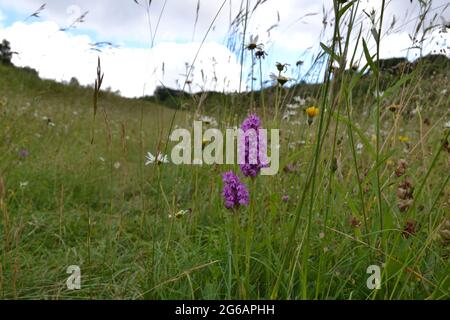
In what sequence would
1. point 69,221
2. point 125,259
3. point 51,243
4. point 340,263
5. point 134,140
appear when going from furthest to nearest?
point 134,140 → point 69,221 → point 51,243 → point 125,259 → point 340,263

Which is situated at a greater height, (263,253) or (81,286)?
(263,253)

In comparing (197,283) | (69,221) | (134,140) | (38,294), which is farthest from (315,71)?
(134,140)

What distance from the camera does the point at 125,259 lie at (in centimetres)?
124

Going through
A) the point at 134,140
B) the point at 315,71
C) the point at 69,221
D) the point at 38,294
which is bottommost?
the point at 38,294

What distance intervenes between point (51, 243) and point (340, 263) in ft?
3.44

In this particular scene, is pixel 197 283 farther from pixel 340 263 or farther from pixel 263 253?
pixel 340 263

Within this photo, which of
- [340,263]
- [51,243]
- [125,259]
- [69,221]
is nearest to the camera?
[340,263]

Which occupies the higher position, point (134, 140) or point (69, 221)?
point (134, 140)
